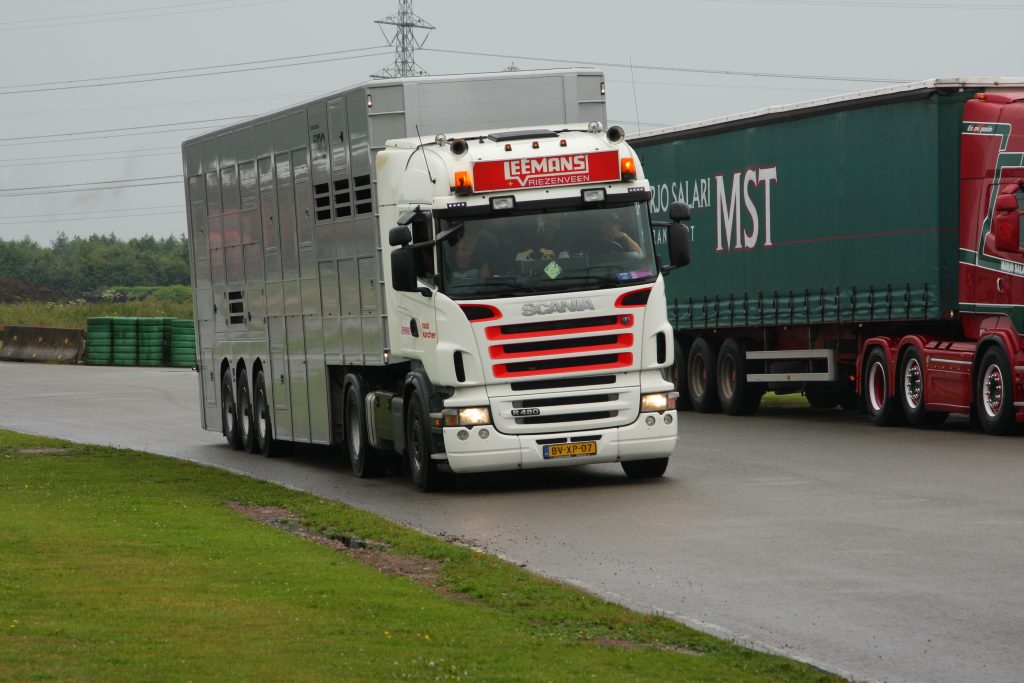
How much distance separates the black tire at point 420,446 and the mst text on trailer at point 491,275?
3cm

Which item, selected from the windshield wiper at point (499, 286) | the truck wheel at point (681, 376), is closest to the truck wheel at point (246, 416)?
the windshield wiper at point (499, 286)

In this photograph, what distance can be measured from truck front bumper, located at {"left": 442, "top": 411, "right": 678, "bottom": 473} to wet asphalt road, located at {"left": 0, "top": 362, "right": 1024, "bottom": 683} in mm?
336

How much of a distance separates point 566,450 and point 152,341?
4238 cm

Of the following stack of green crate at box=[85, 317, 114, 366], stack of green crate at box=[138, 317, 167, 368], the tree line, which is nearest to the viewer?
stack of green crate at box=[138, 317, 167, 368]

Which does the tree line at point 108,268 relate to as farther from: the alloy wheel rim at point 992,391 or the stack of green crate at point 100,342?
the alloy wheel rim at point 992,391

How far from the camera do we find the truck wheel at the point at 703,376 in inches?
1176

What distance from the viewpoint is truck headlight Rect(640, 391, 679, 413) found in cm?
1719

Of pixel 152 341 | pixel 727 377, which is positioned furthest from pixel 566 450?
pixel 152 341

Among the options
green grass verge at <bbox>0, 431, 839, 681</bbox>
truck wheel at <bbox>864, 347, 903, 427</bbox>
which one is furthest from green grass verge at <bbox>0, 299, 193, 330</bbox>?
green grass verge at <bbox>0, 431, 839, 681</bbox>

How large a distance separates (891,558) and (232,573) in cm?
423

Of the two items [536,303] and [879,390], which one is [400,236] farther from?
[879,390]

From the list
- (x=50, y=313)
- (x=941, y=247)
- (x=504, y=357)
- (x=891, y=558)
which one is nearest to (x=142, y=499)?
(x=504, y=357)

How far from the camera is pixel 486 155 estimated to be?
1719cm

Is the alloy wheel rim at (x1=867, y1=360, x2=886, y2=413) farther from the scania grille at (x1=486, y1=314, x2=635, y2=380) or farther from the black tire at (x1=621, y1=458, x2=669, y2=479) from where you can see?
the scania grille at (x1=486, y1=314, x2=635, y2=380)
